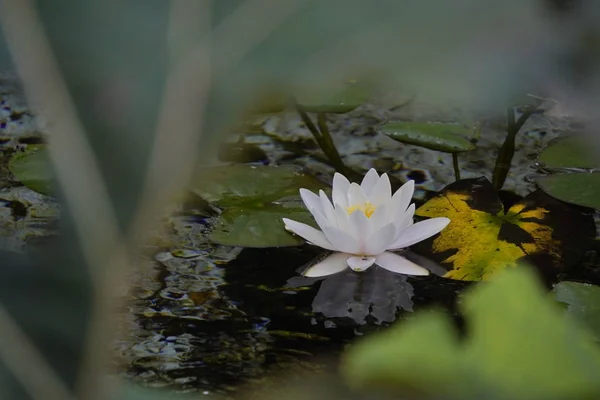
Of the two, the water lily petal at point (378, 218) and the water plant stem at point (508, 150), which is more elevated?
the water plant stem at point (508, 150)

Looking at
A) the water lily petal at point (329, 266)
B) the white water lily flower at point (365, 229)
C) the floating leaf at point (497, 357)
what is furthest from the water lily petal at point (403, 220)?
the floating leaf at point (497, 357)

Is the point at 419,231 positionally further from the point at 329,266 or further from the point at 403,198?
the point at 329,266

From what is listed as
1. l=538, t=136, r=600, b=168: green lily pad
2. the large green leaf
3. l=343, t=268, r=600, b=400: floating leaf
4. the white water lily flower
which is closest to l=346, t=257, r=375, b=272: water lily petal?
the white water lily flower

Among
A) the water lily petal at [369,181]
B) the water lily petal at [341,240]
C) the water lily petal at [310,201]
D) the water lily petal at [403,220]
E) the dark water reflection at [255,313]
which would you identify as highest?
the water lily petal at [369,181]

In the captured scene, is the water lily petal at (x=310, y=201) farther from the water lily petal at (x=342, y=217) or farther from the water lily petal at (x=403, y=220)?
the water lily petal at (x=403, y=220)

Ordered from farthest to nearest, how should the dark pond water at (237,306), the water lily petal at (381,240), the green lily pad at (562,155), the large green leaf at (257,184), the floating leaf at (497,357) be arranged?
the green lily pad at (562,155) → the large green leaf at (257,184) → the water lily petal at (381,240) → the dark pond water at (237,306) → the floating leaf at (497,357)

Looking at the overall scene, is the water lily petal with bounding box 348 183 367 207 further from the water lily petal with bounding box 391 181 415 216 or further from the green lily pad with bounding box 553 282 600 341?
the green lily pad with bounding box 553 282 600 341
